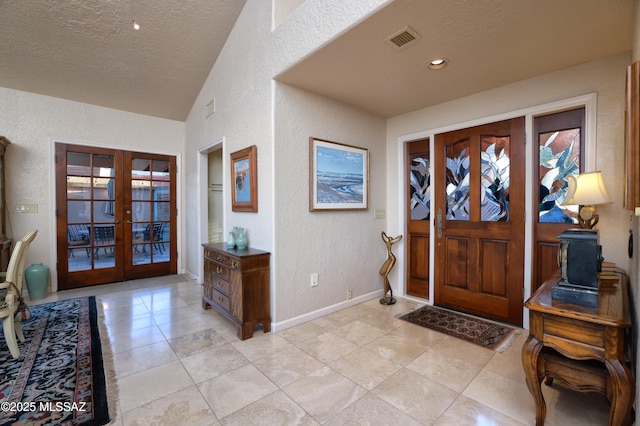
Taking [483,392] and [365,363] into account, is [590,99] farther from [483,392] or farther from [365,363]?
[365,363]

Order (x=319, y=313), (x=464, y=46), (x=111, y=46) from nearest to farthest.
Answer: (x=464, y=46)
(x=319, y=313)
(x=111, y=46)

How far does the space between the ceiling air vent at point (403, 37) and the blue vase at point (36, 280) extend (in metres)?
4.99

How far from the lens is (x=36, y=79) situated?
3.66m

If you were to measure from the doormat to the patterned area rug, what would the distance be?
272 centimetres

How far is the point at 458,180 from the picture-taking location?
3.26 m

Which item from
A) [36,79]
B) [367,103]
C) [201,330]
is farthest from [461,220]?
[36,79]

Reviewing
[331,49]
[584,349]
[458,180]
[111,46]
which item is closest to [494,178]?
[458,180]

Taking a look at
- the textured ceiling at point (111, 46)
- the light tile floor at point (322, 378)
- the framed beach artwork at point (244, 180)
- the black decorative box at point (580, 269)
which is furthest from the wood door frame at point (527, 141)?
the textured ceiling at point (111, 46)

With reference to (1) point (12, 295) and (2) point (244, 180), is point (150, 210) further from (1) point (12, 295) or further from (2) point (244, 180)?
(1) point (12, 295)

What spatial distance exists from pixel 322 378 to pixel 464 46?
2716 millimetres

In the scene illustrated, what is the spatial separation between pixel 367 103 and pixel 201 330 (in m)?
3.11

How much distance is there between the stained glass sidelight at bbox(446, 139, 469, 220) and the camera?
3193 mm

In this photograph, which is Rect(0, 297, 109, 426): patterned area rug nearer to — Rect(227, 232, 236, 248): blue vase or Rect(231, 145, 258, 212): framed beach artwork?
Rect(227, 232, 236, 248): blue vase

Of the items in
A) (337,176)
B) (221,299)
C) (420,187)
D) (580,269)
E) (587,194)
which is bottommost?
(221,299)
